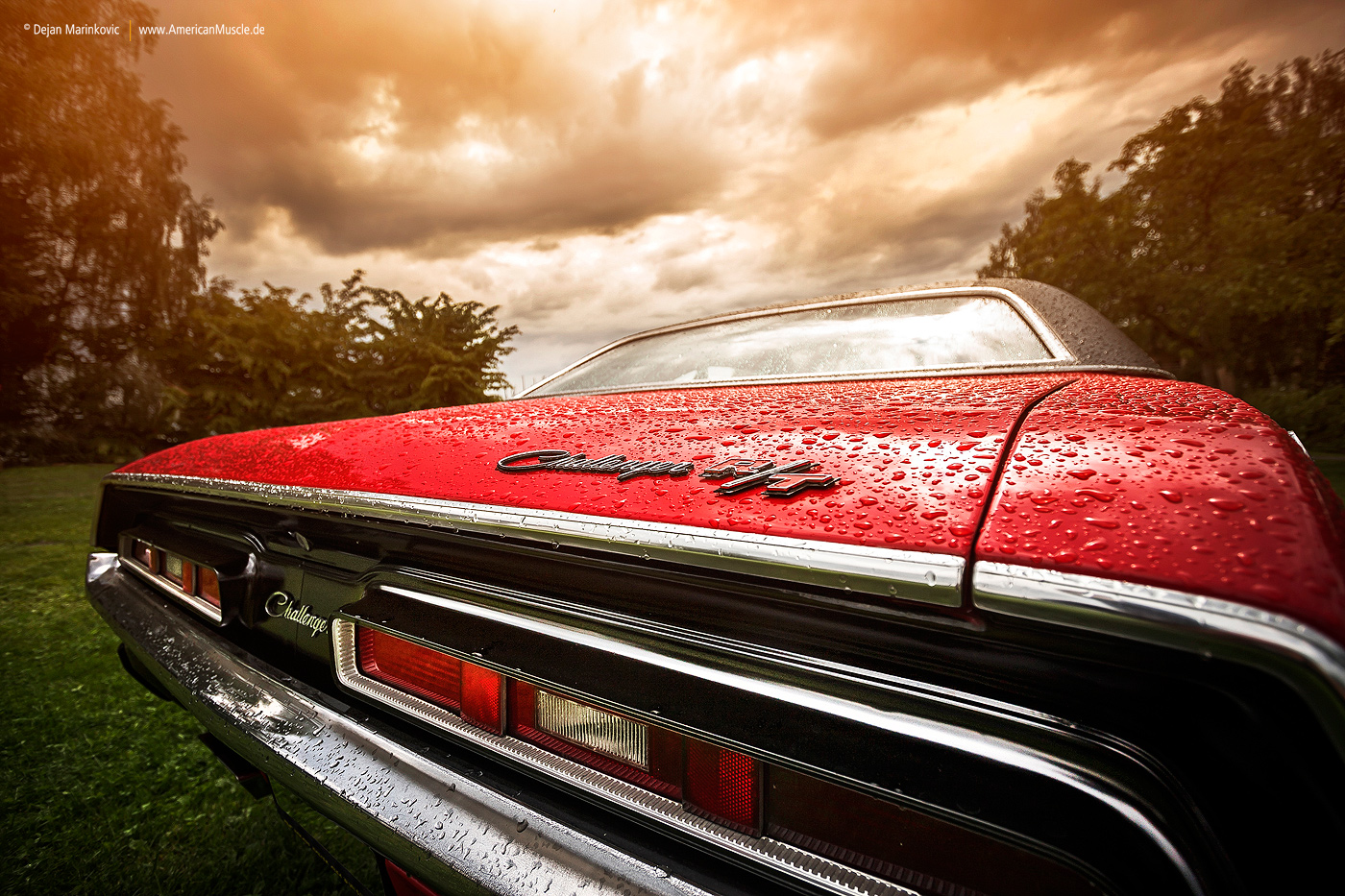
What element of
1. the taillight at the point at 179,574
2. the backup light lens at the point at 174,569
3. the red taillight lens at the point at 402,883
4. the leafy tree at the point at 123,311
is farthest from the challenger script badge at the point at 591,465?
the leafy tree at the point at 123,311

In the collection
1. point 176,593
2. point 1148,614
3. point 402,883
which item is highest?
point 1148,614

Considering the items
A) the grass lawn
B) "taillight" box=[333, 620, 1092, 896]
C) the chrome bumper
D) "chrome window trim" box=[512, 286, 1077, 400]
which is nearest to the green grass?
the grass lawn

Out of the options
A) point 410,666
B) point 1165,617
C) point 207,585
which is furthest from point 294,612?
point 1165,617

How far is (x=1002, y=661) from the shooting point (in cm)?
57

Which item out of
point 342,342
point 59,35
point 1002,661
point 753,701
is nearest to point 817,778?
point 753,701

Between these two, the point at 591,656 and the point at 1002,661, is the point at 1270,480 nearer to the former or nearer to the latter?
the point at 1002,661

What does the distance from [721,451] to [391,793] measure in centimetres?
75

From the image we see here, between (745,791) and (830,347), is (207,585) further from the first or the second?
(830,347)

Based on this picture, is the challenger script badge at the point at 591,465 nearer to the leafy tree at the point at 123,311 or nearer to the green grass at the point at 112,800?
the green grass at the point at 112,800

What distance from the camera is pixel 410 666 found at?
1028 millimetres

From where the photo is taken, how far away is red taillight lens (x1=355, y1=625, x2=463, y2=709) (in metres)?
0.97

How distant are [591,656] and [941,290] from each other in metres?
1.72

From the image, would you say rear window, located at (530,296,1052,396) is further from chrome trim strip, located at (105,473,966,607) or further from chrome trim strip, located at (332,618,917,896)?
chrome trim strip, located at (332,618,917,896)

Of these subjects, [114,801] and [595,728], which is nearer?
[595,728]
